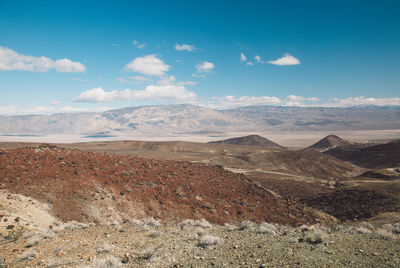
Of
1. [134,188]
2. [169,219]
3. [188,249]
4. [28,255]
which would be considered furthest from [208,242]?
[134,188]

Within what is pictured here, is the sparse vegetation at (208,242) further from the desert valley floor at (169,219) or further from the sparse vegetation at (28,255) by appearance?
the sparse vegetation at (28,255)

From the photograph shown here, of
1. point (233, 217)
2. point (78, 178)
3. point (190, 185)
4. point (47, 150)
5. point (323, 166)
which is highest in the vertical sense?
point (47, 150)

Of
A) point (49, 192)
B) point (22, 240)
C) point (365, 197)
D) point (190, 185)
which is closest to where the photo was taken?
point (22, 240)

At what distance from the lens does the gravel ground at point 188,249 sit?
7.98 m

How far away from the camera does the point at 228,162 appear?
69062 millimetres

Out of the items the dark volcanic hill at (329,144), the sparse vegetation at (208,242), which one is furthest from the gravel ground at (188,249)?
the dark volcanic hill at (329,144)

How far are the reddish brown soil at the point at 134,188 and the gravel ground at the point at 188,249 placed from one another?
17.0 feet

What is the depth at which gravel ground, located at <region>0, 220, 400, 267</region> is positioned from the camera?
798cm

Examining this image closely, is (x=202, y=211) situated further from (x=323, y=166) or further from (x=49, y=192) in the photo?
(x=323, y=166)

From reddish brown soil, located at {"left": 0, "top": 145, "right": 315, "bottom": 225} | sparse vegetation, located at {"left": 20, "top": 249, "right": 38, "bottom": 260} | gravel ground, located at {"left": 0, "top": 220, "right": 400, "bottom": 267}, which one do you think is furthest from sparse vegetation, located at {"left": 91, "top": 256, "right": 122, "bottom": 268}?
reddish brown soil, located at {"left": 0, "top": 145, "right": 315, "bottom": 225}

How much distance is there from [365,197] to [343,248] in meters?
24.1

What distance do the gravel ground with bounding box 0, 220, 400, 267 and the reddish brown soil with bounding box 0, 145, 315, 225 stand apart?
517 centimetres

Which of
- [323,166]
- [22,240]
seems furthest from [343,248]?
[323,166]

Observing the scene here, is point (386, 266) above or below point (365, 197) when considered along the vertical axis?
above
